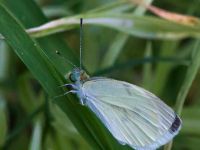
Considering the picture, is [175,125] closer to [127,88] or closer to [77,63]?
[127,88]

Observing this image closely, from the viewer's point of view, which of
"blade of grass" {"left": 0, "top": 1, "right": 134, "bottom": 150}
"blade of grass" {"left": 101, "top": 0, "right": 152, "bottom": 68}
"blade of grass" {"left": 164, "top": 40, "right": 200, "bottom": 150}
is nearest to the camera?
"blade of grass" {"left": 0, "top": 1, "right": 134, "bottom": 150}

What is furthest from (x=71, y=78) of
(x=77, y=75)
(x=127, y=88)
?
(x=127, y=88)

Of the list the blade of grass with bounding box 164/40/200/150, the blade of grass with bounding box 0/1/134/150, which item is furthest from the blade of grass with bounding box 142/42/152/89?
the blade of grass with bounding box 0/1/134/150

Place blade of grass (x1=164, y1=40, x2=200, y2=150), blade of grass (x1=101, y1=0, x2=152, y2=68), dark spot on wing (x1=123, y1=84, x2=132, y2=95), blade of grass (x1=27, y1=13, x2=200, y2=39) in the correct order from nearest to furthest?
dark spot on wing (x1=123, y1=84, x2=132, y2=95) → blade of grass (x1=164, y1=40, x2=200, y2=150) → blade of grass (x1=27, y1=13, x2=200, y2=39) → blade of grass (x1=101, y1=0, x2=152, y2=68)

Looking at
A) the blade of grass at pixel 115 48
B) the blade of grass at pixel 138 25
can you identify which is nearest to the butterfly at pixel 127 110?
the blade of grass at pixel 138 25

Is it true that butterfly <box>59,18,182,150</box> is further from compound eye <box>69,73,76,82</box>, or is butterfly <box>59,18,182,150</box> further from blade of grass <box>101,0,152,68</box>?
blade of grass <box>101,0,152,68</box>

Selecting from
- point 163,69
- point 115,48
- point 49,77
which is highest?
point 49,77

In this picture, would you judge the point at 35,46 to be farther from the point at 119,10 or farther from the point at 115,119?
the point at 119,10

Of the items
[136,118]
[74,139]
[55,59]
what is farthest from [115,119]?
[74,139]
